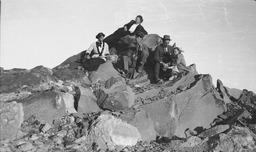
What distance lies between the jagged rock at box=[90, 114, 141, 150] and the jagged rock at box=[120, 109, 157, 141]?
460mm

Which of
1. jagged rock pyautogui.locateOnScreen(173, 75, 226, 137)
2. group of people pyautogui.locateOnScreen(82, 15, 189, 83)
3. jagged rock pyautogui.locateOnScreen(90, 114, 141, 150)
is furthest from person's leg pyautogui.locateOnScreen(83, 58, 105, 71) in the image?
jagged rock pyautogui.locateOnScreen(90, 114, 141, 150)

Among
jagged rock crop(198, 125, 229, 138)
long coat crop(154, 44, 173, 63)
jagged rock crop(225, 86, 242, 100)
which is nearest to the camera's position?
jagged rock crop(198, 125, 229, 138)

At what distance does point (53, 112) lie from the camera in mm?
8672

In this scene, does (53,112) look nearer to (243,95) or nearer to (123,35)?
(123,35)

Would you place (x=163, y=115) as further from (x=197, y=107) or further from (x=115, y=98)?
(x=115, y=98)

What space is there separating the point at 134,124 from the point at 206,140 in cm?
235

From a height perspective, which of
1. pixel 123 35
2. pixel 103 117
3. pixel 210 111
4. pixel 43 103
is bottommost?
pixel 210 111

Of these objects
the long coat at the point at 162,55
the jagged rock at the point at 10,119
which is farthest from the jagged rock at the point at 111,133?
the long coat at the point at 162,55

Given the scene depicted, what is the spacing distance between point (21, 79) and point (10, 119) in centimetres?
263

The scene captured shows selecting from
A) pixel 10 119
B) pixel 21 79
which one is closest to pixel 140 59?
pixel 21 79

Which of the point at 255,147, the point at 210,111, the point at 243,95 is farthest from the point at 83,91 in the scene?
the point at 243,95

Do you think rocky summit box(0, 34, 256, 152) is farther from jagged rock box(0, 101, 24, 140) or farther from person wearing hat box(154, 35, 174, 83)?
person wearing hat box(154, 35, 174, 83)

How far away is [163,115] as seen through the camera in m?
9.81

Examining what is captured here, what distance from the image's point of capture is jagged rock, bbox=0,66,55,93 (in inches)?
372
